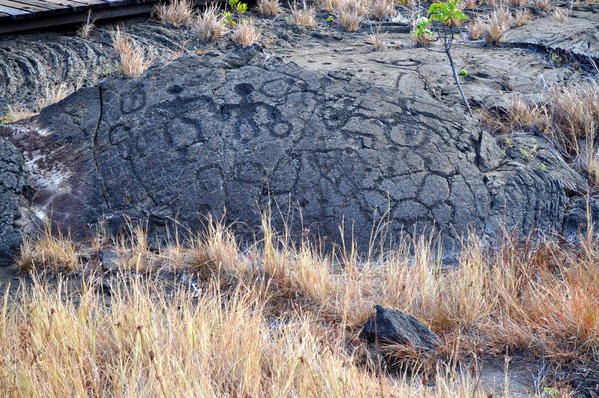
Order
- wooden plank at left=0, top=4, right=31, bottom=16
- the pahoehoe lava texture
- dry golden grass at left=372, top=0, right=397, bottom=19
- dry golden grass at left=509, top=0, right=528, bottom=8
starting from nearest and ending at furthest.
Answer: the pahoehoe lava texture < wooden plank at left=0, top=4, right=31, bottom=16 < dry golden grass at left=372, top=0, right=397, bottom=19 < dry golden grass at left=509, top=0, right=528, bottom=8

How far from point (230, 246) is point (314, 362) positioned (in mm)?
1578

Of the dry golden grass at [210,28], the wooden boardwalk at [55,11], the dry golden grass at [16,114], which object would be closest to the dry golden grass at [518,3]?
the dry golden grass at [210,28]

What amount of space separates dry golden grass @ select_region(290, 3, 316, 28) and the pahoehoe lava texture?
4.41 meters

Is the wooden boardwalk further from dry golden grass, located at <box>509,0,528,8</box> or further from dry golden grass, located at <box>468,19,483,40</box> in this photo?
dry golden grass, located at <box>509,0,528,8</box>

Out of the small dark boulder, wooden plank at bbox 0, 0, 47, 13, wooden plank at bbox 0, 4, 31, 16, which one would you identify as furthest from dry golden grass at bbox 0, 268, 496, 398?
wooden plank at bbox 0, 0, 47, 13

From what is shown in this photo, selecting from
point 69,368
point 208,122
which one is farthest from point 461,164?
point 69,368

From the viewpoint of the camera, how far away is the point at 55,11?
27.1ft

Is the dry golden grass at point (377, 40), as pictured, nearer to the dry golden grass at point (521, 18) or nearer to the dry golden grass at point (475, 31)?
the dry golden grass at point (475, 31)

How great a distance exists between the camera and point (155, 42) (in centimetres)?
882

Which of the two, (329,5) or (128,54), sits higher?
(329,5)

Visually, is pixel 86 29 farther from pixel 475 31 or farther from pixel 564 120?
pixel 564 120

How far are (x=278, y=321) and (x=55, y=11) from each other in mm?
6054

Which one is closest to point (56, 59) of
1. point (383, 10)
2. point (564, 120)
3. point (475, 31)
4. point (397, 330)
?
point (383, 10)

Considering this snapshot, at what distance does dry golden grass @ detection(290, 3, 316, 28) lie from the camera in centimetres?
963
